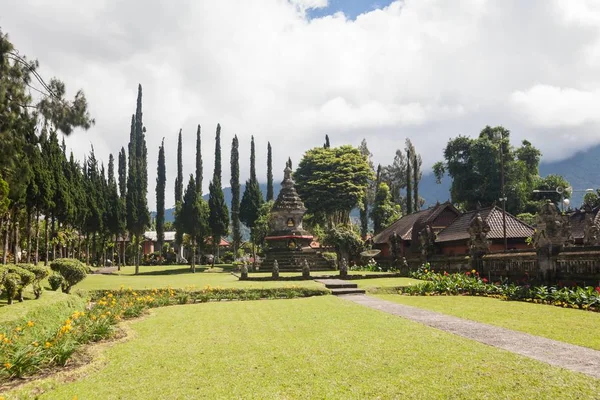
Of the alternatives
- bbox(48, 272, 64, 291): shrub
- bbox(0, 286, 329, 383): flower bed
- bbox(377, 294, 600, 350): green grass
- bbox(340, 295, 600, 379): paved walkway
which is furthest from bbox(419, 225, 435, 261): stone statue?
bbox(48, 272, 64, 291): shrub

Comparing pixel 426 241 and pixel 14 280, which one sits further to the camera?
pixel 426 241

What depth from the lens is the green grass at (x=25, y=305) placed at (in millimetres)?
11109

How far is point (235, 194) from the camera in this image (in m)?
75.4

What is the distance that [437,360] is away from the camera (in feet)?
25.2

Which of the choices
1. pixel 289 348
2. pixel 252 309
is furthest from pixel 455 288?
pixel 289 348

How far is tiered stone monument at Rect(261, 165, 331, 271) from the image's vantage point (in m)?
40.4

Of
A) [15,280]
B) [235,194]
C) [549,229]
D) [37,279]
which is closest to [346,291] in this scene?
[549,229]

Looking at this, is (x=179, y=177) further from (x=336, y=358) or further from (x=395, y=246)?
(x=336, y=358)

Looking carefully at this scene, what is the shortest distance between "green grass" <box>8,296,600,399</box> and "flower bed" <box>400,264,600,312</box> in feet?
23.7

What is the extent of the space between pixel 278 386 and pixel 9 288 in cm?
1017

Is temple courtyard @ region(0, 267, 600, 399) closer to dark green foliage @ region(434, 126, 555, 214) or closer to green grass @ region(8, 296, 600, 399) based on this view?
green grass @ region(8, 296, 600, 399)

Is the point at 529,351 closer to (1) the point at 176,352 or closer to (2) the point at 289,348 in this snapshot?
(2) the point at 289,348

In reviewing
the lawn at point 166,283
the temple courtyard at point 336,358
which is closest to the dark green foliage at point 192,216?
the lawn at point 166,283

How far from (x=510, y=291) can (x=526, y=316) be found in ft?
18.3
